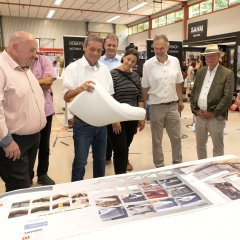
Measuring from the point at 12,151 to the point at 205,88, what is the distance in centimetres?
195

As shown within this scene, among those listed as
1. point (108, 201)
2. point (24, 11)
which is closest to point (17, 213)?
point (108, 201)

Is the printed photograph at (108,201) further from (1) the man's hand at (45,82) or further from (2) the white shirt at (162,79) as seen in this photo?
(2) the white shirt at (162,79)

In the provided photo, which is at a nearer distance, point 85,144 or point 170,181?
point 170,181

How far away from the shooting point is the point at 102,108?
4.96 ft

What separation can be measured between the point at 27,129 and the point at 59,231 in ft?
3.01

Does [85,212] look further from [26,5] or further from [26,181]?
[26,5]

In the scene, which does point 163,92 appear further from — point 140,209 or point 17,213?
point 17,213

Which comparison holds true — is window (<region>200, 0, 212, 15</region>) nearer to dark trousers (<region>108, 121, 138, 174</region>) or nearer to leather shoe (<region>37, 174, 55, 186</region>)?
dark trousers (<region>108, 121, 138, 174</region>)

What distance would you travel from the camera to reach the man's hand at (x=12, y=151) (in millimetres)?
1669

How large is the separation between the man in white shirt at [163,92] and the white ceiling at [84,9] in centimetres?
849

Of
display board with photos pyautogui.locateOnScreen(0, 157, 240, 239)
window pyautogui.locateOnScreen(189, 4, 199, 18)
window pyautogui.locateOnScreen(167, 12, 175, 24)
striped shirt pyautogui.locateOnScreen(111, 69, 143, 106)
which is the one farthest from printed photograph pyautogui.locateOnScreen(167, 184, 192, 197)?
window pyautogui.locateOnScreen(167, 12, 175, 24)

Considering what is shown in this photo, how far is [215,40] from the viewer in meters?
9.60

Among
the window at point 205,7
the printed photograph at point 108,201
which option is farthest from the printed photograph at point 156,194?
the window at point 205,7

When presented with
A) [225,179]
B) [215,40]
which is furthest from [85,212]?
[215,40]
